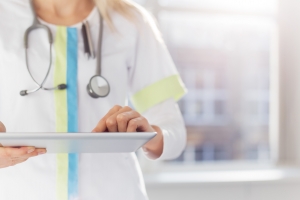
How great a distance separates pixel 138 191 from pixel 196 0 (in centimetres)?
174

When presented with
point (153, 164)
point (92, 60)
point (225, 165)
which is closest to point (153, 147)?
point (92, 60)

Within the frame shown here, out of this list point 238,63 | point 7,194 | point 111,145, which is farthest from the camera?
point 238,63

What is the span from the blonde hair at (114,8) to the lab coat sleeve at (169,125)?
244 millimetres

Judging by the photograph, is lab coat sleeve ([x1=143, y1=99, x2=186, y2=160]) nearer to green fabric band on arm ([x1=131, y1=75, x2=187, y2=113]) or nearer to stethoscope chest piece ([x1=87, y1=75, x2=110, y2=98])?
green fabric band on arm ([x1=131, y1=75, x2=187, y2=113])

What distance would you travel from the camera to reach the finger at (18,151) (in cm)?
77

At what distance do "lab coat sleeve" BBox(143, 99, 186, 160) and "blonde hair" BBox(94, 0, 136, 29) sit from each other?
24 centimetres

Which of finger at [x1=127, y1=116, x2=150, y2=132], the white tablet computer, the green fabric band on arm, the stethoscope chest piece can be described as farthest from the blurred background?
the white tablet computer

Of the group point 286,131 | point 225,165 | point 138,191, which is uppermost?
point 138,191

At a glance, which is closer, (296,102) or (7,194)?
(7,194)

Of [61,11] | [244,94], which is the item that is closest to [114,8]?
[61,11]

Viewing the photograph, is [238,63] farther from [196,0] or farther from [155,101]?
[155,101]

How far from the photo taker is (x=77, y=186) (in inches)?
41.8

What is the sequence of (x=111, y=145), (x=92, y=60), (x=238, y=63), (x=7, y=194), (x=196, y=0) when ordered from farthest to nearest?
1. (x=238, y=63)
2. (x=196, y=0)
3. (x=92, y=60)
4. (x=7, y=194)
5. (x=111, y=145)

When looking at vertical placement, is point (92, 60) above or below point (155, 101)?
above
